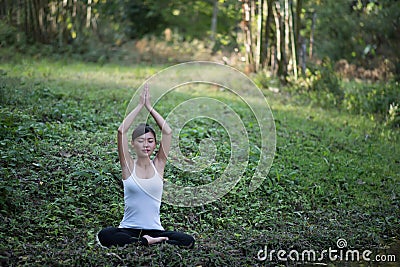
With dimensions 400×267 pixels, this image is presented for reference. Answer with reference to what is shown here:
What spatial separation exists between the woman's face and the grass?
0.73 m

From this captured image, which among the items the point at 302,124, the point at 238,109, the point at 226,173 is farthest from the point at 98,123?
the point at 302,124

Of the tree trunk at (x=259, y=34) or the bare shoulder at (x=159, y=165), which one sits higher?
the tree trunk at (x=259, y=34)

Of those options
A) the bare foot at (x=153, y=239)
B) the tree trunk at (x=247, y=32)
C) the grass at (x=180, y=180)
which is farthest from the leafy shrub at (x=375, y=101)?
the bare foot at (x=153, y=239)

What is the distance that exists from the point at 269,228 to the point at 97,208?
61.2 inches

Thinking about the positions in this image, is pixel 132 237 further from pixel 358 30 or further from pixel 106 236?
pixel 358 30

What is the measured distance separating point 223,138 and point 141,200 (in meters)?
2.87

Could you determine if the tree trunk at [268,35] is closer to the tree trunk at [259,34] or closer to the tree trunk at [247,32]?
the tree trunk at [259,34]

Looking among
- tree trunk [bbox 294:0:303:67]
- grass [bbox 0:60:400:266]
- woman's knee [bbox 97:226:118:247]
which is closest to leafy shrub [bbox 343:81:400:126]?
grass [bbox 0:60:400:266]

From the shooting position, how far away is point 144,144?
4.48m

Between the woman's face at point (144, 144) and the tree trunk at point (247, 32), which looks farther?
the tree trunk at point (247, 32)

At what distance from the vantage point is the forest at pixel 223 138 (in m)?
4.66

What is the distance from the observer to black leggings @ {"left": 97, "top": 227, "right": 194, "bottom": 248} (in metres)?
4.30

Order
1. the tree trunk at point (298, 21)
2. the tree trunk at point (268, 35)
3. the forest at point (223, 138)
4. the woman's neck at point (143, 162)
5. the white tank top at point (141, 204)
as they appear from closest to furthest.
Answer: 1. the white tank top at point (141, 204)
2. the woman's neck at point (143, 162)
3. the forest at point (223, 138)
4. the tree trunk at point (298, 21)
5. the tree trunk at point (268, 35)

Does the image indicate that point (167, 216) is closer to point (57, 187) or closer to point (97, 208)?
point (97, 208)
